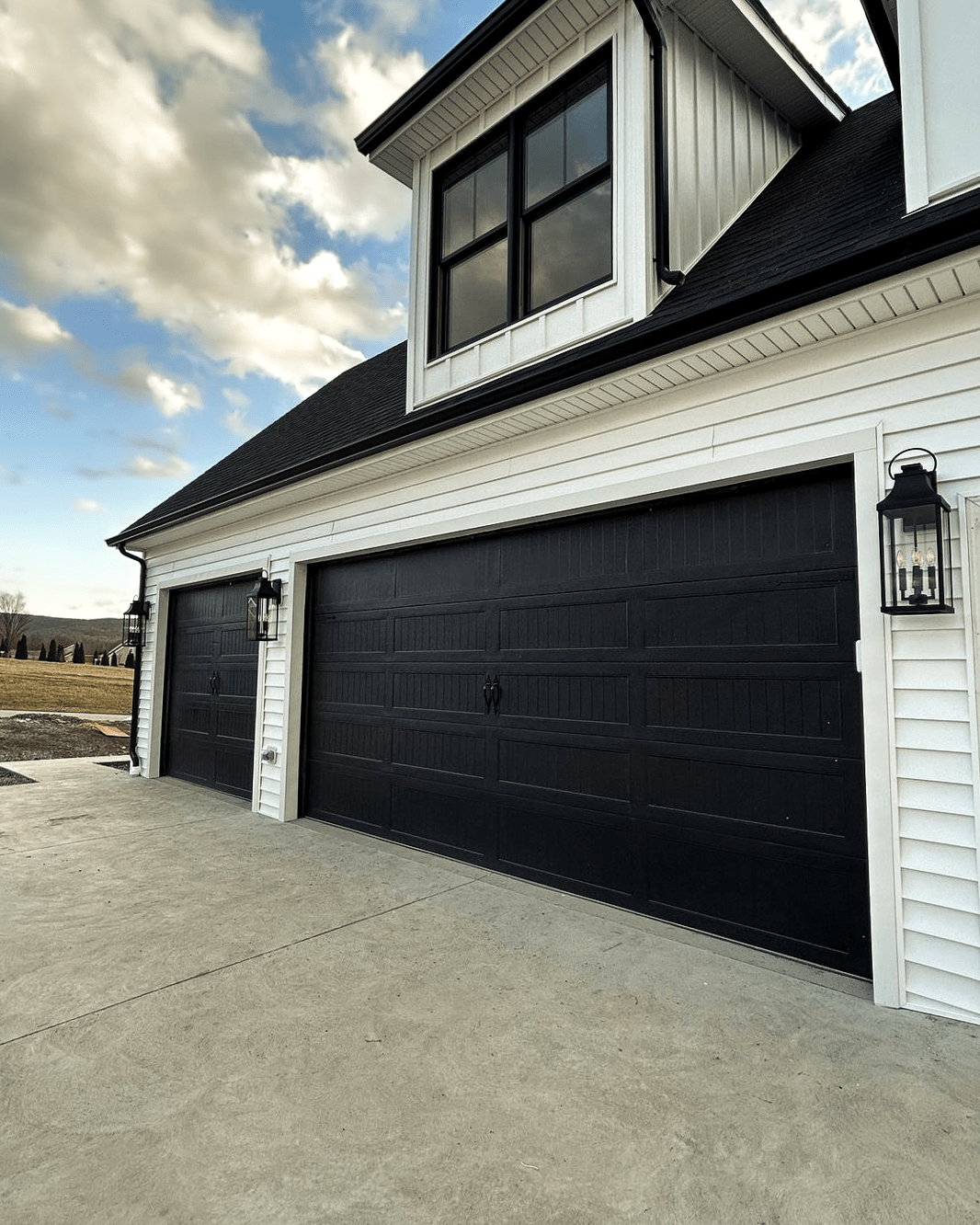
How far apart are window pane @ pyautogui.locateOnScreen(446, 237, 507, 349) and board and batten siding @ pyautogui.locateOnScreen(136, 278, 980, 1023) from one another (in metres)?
0.92

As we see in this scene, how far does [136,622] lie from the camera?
8.19 metres

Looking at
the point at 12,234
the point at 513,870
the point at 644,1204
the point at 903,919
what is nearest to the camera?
the point at 644,1204

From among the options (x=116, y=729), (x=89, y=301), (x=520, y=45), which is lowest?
(x=116, y=729)

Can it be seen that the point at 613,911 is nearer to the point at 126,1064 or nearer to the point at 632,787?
the point at 632,787

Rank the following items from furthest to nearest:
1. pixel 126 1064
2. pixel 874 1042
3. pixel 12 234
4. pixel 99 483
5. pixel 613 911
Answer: pixel 99 483
pixel 12 234
pixel 613 911
pixel 874 1042
pixel 126 1064

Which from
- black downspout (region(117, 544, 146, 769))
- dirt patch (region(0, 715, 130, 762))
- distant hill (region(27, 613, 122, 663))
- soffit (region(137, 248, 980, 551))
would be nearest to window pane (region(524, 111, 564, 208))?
soffit (region(137, 248, 980, 551))

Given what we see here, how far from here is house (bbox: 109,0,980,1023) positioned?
2445 millimetres

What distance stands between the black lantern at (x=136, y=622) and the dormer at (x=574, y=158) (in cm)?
537

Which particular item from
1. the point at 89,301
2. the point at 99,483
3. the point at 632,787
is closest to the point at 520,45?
the point at 632,787

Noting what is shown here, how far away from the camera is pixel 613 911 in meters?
3.34

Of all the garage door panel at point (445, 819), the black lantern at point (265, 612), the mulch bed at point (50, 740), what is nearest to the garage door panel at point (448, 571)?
the garage door panel at point (445, 819)

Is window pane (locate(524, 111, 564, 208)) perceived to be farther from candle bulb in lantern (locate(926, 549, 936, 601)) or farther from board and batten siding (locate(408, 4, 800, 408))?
candle bulb in lantern (locate(926, 549, 936, 601))

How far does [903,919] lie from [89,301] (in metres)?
13.0

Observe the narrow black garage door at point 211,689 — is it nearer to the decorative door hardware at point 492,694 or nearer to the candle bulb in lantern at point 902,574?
the decorative door hardware at point 492,694
